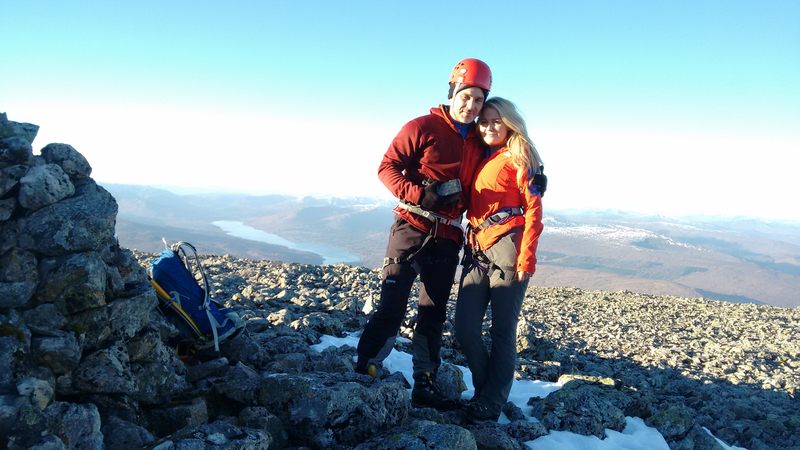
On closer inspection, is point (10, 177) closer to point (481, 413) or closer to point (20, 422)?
point (20, 422)

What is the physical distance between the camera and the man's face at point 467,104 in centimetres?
545

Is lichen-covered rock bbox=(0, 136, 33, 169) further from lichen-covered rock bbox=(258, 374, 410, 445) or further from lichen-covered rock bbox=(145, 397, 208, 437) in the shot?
lichen-covered rock bbox=(258, 374, 410, 445)

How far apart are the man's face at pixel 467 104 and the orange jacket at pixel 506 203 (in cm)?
56

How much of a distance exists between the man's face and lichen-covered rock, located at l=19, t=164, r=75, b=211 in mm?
4128

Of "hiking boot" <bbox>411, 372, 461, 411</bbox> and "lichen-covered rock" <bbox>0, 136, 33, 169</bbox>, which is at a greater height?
"lichen-covered rock" <bbox>0, 136, 33, 169</bbox>

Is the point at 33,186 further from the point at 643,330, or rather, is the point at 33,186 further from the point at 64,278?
the point at 643,330

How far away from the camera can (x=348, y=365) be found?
254 inches

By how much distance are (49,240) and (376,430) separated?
3.33 m

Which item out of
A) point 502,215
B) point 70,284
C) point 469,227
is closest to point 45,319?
point 70,284

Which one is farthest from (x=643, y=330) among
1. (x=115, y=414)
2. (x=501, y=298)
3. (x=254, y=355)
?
(x=115, y=414)

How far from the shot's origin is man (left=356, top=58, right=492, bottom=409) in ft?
17.9

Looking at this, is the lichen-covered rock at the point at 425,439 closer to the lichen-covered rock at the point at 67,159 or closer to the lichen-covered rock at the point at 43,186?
the lichen-covered rock at the point at 43,186

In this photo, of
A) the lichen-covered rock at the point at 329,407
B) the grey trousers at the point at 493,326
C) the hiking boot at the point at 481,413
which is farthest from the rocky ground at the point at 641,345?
the lichen-covered rock at the point at 329,407

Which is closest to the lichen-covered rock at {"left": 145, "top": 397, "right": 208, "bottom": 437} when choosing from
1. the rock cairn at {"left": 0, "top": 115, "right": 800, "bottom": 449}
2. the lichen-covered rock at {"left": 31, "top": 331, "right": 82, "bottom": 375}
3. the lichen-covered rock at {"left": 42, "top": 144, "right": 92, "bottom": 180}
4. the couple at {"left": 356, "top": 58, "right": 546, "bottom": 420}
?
the rock cairn at {"left": 0, "top": 115, "right": 800, "bottom": 449}
